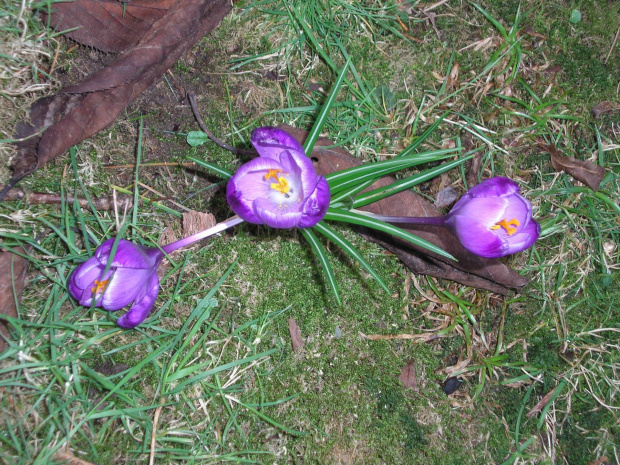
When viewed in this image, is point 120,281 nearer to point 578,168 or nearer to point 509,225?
point 509,225

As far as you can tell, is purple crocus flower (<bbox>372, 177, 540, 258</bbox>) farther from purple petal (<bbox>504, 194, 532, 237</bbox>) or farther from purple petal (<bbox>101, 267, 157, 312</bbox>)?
purple petal (<bbox>101, 267, 157, 312</bbox>)

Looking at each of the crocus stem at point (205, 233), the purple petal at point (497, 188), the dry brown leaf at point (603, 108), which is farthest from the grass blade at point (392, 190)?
the dry brown leaf at point (603, 108)

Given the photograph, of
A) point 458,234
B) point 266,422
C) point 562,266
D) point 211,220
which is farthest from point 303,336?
point 562,266

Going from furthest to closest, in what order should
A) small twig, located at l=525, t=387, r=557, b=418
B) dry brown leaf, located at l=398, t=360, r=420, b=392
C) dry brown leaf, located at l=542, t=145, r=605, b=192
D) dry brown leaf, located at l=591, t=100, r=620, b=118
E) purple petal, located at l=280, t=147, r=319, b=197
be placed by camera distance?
dry brown leaf, located at l=591, t=100, r=620, b=118 → dry brown leaf, located at l=542, t=145, r=605, b=192 → small twig, located at l=525, t=387, r=557, b=418 → dry brown leaf, located at l=398, t=360, r=420, b=392 → purple petal, located at l=280, t=147, r=319, b=197

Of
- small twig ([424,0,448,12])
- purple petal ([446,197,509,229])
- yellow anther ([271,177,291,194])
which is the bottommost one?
purple petal ([446,197,509,229])

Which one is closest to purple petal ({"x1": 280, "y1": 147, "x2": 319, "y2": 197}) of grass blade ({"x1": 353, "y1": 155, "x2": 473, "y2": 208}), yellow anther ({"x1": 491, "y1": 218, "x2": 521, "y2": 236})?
grass blade ({"x1": 353, "y1": 155, "x2": 473, "y2": 208})

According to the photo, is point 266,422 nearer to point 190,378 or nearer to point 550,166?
point 190,378
